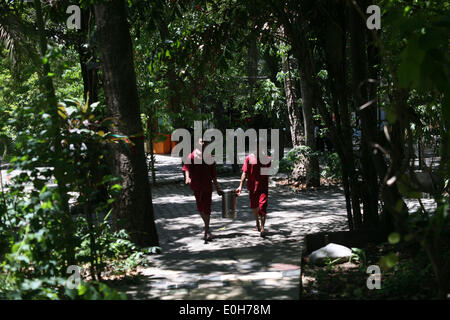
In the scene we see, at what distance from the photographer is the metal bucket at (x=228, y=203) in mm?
9789

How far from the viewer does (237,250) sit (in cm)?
812

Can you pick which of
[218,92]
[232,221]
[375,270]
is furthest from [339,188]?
[375,270]

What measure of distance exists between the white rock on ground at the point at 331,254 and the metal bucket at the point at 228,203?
117 inches

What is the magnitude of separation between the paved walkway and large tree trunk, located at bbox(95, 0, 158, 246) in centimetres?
78

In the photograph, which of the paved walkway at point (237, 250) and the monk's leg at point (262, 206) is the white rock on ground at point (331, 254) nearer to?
the paved walkway at point (237, 250)

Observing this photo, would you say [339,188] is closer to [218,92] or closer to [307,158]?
[307,158]

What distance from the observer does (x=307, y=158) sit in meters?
15.0

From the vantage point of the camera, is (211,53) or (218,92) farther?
(218,92)

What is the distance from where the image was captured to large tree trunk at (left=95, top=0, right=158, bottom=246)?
25.1ft

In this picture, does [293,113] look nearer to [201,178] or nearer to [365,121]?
[201,178]

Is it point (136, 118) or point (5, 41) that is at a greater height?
point (5, 41)

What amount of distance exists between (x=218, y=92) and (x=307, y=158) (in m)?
5.30

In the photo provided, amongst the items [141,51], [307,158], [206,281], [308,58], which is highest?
[141,51]
